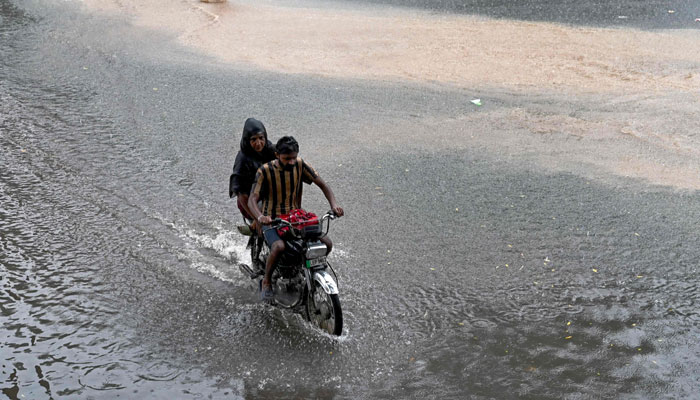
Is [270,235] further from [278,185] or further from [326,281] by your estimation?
[326,281]

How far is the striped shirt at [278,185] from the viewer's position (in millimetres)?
6090

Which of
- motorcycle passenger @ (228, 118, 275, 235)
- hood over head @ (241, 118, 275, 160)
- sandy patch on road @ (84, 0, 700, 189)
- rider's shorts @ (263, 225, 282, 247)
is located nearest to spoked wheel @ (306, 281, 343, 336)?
rider's shorts @ (263, 225, 282, 247)

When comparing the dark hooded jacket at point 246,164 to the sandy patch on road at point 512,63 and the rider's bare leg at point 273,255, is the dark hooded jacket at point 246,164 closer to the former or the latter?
the rider's bare leg at point 273,255

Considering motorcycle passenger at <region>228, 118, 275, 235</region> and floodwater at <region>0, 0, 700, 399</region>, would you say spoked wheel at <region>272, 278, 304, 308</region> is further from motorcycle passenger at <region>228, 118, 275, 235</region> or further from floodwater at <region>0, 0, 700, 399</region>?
motorcycle passenger at <region>228, 118, 275, 235</region>

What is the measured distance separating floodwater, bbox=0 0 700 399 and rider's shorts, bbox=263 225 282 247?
0.70 m

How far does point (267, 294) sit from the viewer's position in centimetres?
620

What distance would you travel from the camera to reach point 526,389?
5.30 metres

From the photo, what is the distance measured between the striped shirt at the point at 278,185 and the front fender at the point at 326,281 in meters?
0.74

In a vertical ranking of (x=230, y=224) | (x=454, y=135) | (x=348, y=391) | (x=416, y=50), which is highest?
(x=416, y=50)

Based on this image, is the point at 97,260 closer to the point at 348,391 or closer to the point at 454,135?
the point at 348,391

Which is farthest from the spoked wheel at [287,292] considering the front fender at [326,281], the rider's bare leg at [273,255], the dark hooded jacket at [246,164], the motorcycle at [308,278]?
the dark hooded jacket at [246,164]

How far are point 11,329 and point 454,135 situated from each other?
715 centimetres

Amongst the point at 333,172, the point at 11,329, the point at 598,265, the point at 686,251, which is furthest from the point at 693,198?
the point at 11,329

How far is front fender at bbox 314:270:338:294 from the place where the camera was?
560cm
